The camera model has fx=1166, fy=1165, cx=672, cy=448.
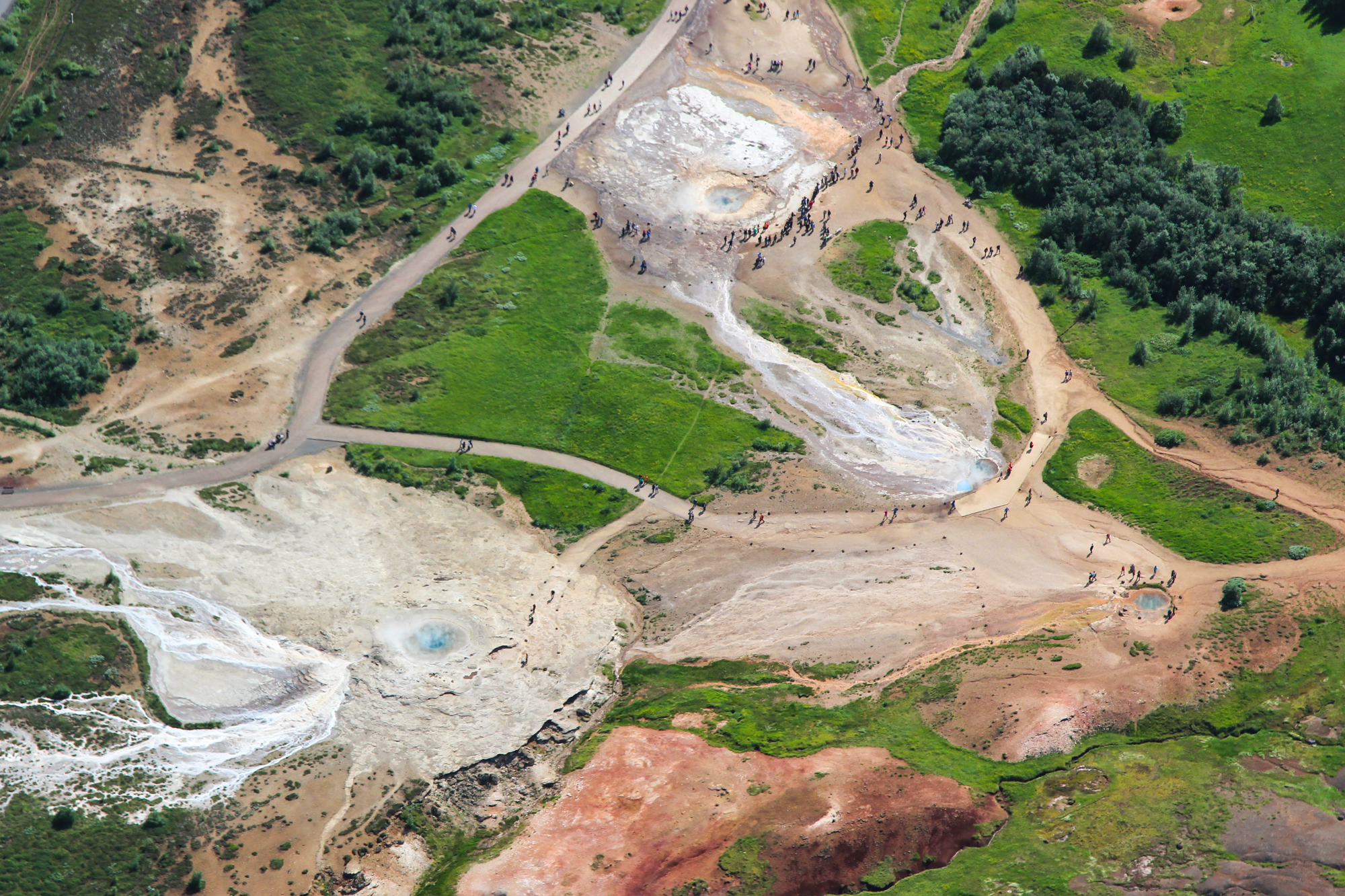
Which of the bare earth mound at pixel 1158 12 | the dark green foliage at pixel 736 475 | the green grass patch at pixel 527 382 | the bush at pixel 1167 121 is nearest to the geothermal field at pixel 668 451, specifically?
the green grass patch at pixel 527 382

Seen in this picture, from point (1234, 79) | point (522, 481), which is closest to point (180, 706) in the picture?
point (522, 481)

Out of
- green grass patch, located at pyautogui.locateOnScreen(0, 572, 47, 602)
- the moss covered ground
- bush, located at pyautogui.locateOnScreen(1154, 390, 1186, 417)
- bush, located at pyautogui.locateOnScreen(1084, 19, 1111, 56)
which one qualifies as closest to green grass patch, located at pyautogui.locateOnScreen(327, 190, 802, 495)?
the moss covered ground

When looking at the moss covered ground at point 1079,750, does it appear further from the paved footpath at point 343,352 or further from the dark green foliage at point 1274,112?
the dark green foliage at point 1274,112

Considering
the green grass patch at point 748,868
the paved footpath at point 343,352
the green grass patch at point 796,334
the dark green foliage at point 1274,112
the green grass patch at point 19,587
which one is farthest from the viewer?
the dark green foliage at point 1274,112

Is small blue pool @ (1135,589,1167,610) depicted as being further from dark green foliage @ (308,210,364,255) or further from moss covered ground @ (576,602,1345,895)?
dark green foliage @ (308,210,364,255)

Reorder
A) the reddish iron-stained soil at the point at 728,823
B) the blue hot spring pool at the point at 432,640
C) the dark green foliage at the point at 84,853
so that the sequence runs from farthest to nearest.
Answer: the blue hot spring pool at the point at 432,640, the reddish iron-stained soil at the point at 728,823, the dark green foliage at the point at 84,853

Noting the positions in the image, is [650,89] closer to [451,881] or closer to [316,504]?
[316,504]
